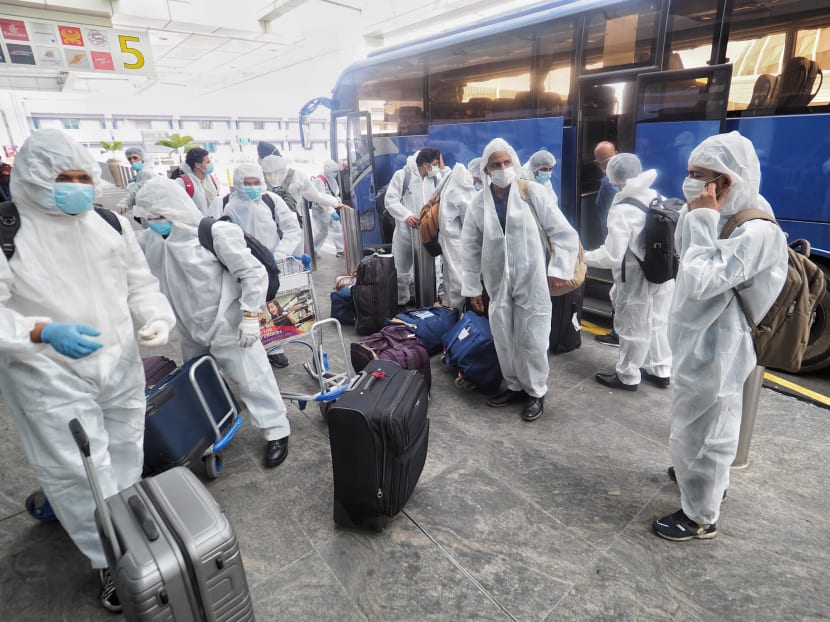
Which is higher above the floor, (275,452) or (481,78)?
(481,78)

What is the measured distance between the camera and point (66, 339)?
156 centimetres

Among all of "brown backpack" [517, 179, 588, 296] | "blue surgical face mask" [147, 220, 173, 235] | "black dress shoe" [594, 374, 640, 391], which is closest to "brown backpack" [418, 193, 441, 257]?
"brown backpack" [517, 179, 588, 296]

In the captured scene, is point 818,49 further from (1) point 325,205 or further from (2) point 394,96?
(1) point 325,205

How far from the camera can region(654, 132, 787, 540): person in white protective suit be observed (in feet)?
5.89

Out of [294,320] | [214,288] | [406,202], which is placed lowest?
[294,320]

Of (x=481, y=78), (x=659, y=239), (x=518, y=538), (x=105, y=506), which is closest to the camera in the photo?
(x=105, y=506)

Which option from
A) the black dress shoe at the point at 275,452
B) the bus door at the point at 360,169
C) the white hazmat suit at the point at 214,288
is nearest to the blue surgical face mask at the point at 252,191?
the white hazmat suit at the point at 214,288

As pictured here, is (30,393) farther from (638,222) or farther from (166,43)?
(166,43)


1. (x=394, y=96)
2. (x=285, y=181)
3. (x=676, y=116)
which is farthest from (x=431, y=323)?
(x=394, y=96)

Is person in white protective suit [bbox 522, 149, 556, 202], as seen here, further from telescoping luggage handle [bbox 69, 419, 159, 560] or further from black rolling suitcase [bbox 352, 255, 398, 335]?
telescoping luggage handle [bbox 69, 419, 159, 560]

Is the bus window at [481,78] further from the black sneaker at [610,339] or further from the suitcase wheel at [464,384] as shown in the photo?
the suitcase wheel at [464,384]

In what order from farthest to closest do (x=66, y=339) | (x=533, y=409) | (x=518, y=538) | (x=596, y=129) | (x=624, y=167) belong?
(x=596, y=129) < (x=624, y=167) < (x=533, y=409) < (x=518, y=538) < (x=66, y=339)

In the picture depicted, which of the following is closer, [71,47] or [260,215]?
[260,215]

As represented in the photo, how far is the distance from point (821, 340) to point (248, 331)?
440 cm
